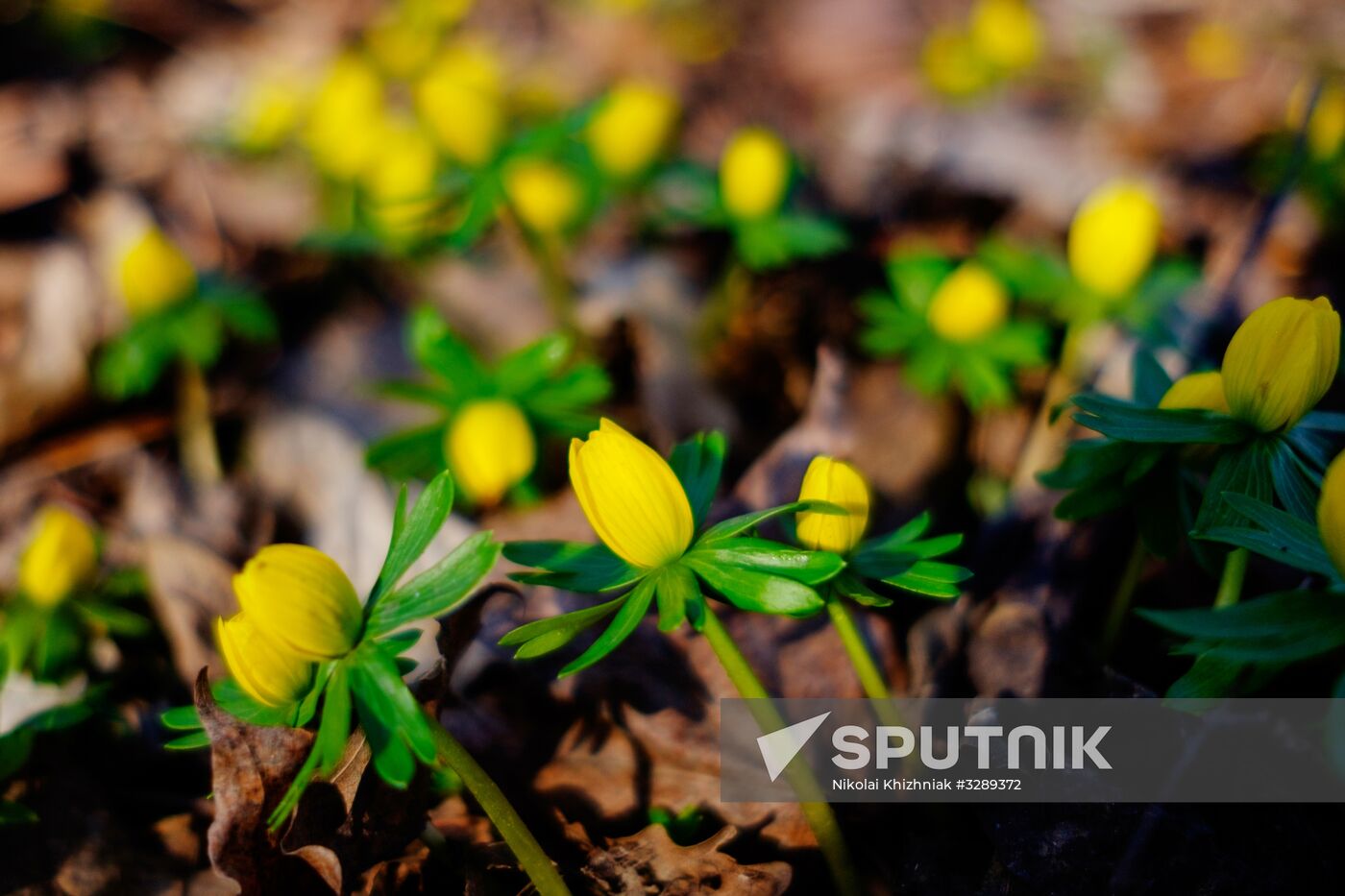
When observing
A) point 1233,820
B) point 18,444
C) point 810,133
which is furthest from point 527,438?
point 810,133

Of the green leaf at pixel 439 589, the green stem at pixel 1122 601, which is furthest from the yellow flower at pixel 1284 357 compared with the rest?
the green leaf at pixel 439 589

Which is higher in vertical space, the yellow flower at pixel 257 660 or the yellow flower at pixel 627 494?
the yellow flower at pixel 627 494

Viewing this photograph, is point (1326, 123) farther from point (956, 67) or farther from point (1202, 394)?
point (1202, 394)

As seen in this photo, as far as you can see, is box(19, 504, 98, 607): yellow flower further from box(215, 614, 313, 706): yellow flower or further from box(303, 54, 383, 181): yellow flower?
box(303, 54, 383, 181): yellow flower

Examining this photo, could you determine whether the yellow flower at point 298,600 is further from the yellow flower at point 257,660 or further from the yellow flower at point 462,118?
the yellow flower at point 462,118

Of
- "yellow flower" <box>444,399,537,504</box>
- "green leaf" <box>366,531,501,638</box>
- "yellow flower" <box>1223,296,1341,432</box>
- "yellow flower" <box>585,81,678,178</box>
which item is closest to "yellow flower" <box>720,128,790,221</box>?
"yellow flower" <box>585,81,678,178</box>

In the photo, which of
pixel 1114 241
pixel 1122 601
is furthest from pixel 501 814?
pixel 1114 241
